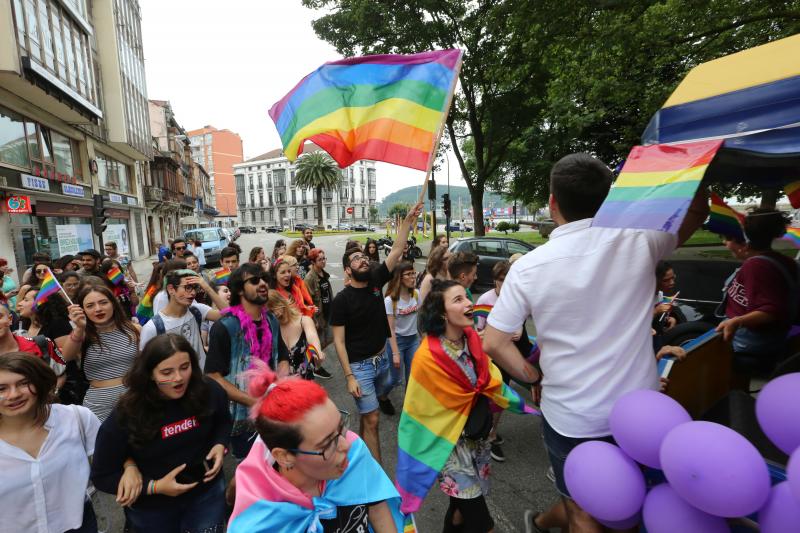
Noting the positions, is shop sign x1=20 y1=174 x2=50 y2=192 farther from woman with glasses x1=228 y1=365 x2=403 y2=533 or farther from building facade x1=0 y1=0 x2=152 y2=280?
woman with glasses x1=228 y1=365 x2=403 y2=533

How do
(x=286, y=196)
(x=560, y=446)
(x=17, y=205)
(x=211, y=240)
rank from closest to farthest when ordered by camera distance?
(x=560, y=446) < (x=17, y=205) < (x=211, y=240) < (x=286, y=196)

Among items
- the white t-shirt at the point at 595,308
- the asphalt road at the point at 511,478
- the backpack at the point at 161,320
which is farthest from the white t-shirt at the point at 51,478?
the white t-shirt at the point at 595,308

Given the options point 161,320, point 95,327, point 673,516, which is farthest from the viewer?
point 161,320

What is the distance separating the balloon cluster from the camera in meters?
1.28

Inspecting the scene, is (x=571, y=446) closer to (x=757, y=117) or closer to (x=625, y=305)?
(x=625, y=305)

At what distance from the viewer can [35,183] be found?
46.6ft

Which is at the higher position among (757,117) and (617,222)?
(757,117)

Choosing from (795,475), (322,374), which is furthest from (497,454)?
(322,374)

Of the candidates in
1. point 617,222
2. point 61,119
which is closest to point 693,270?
point 617,222

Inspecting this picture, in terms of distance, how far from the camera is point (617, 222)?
1339 mm

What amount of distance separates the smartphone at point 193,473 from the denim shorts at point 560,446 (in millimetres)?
1821

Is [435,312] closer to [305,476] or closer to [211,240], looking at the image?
[305,476]

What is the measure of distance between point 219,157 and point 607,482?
104759 millimetres

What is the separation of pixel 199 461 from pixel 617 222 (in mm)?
2364
